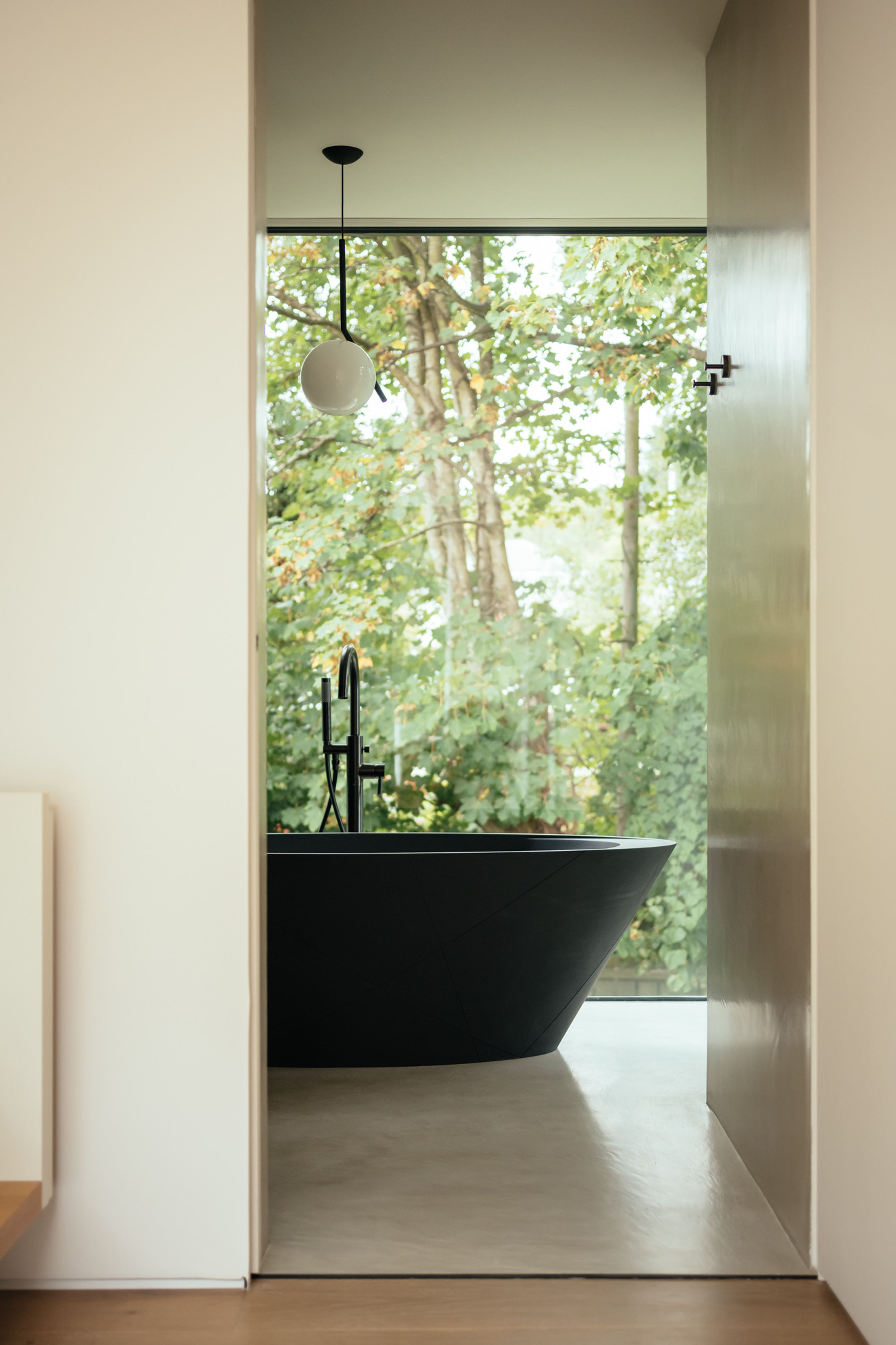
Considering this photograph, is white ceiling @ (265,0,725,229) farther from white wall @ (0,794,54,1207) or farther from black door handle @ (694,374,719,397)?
white wall @ (0,794,54,1207)

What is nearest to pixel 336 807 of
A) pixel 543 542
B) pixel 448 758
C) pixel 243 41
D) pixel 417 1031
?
pixel 417 1031

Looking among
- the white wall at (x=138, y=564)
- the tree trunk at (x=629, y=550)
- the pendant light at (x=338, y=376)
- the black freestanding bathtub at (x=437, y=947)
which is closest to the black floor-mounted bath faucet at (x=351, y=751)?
the black freestanding bathtub at (x=437, y=947)

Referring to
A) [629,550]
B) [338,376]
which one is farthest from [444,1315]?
[629,550]

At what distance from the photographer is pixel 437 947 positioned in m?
2.80

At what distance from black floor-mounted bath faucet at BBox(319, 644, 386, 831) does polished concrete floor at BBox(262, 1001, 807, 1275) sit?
86 centimetres

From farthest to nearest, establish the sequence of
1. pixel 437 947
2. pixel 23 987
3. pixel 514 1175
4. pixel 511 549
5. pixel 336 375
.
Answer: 1. pixel 511 549
2. pixel 336 375
3. pixel 437 947
4. pixel 514 1175
5. pixel 23 987

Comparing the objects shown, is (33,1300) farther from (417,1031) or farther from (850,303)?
(850,303)

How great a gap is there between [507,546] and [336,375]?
48.6 inches

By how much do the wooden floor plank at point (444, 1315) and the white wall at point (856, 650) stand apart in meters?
0.12

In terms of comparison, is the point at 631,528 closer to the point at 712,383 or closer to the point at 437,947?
the point at 712,383

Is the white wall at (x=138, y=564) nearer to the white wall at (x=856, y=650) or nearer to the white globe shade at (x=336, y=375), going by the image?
the white wall at (x=856, y=650)

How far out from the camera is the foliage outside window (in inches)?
169

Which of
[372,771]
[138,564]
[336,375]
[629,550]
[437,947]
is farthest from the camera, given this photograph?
[629,550]

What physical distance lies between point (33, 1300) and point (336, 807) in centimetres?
179
